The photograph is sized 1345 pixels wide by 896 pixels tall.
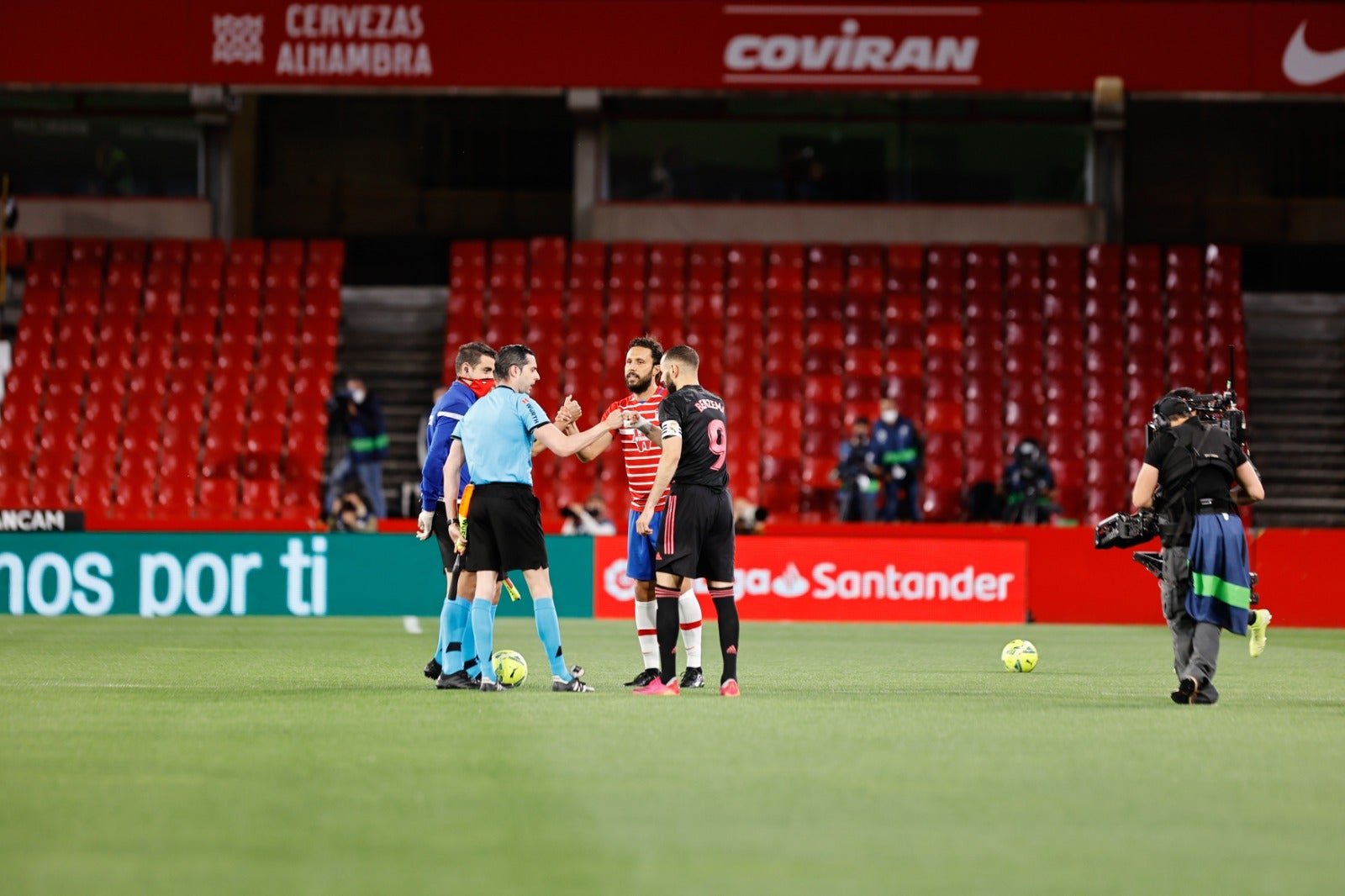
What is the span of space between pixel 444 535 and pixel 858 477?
11.8m

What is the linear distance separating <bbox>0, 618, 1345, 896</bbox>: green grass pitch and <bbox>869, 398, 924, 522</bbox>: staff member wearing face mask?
10.3 m

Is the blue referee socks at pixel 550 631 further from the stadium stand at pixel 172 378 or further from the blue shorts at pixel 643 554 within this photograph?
the stadium stand at pixel 172 378

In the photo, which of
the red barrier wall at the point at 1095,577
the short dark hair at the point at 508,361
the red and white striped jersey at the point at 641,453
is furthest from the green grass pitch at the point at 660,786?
the red barrier wall at the point at 1095,577

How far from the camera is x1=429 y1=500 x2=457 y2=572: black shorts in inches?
451

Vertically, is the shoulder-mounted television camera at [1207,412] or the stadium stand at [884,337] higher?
the stadium stand at [884,337]

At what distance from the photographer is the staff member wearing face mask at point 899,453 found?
22594 millimetres

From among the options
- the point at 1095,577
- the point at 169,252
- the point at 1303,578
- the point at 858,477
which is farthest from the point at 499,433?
the point at 169,252

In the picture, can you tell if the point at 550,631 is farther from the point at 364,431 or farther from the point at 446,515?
the point at 364,431

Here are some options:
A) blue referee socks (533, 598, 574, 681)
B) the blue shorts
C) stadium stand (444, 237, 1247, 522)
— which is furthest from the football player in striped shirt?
stadium stand (444, 237, 1247, 522)

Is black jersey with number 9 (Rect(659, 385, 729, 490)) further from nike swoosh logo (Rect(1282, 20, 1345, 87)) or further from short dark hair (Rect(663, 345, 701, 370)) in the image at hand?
nike swoosh logo (Rect(1282, 20, 1345, 87))

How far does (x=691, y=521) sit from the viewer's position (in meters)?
10.6

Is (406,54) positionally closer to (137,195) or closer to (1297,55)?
(137,195)

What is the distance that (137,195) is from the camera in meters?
28.5

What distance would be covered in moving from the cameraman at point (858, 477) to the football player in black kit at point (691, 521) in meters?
12.0
